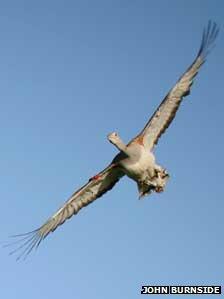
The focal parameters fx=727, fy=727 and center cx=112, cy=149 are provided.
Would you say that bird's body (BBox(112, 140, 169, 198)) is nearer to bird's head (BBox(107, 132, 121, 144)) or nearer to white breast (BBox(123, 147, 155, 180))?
white breast (BBox(123, 147, 155, 180))

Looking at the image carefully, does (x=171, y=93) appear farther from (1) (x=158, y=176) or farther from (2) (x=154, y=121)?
(1) (x=158, y=176)

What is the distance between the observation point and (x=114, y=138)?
28.8 meters

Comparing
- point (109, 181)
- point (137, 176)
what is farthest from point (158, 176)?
point (109, 181)

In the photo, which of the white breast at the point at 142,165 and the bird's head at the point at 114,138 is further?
the bird's head at the point at 114,138

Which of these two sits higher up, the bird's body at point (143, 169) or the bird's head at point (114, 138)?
the bird's head at point (114, 138)

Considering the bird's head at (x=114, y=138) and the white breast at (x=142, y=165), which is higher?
the bird's head at (x=114, y=138)

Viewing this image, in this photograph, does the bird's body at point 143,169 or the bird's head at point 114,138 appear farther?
the bird's head at point 114,138

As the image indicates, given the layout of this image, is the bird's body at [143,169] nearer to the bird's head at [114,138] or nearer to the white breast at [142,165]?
the white breast at [142,165]

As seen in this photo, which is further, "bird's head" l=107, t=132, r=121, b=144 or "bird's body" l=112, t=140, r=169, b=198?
"bird's head" l=107, t=132, r=121, b=144

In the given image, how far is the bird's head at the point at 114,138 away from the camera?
2872 cm

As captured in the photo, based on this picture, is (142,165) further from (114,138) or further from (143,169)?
(114,138)

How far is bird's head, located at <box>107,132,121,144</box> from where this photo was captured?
28.7m

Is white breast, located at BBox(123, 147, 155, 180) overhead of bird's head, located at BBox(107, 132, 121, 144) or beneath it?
beneath

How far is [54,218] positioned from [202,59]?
925 centimetres
